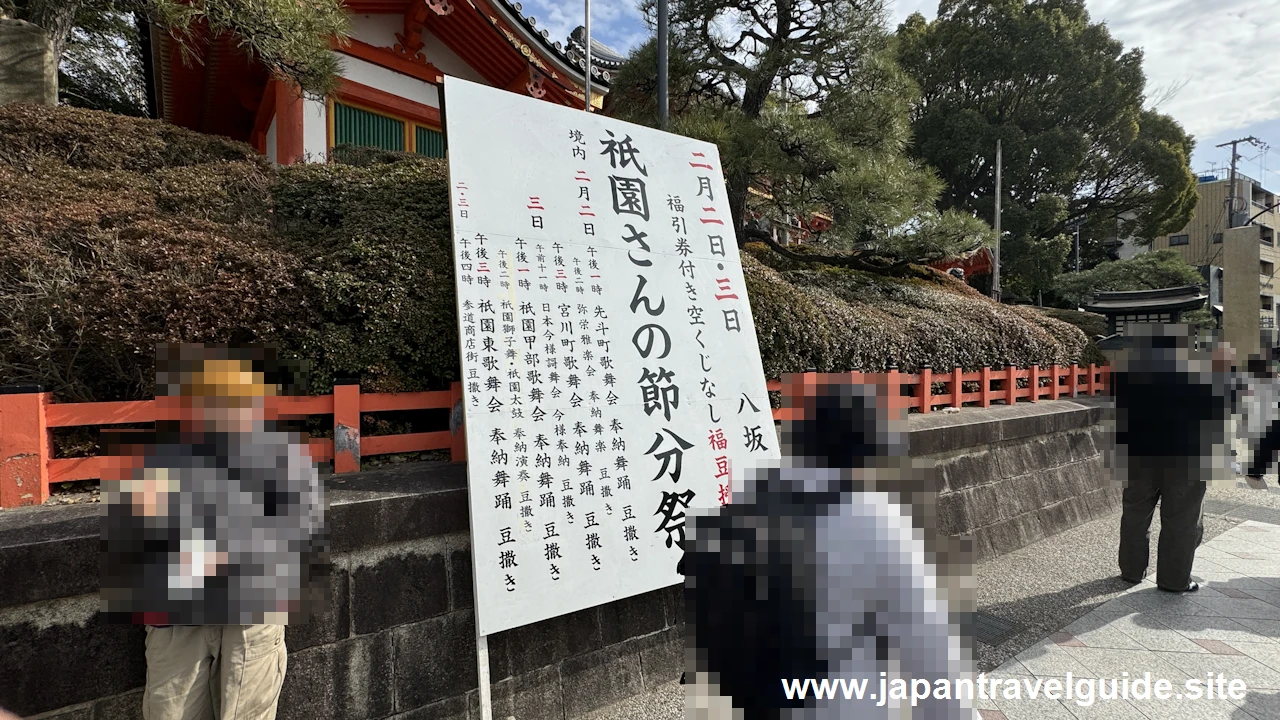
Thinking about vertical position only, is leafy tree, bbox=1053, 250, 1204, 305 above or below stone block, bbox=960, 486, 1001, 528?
above

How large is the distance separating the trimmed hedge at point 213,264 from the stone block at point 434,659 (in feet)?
4.08

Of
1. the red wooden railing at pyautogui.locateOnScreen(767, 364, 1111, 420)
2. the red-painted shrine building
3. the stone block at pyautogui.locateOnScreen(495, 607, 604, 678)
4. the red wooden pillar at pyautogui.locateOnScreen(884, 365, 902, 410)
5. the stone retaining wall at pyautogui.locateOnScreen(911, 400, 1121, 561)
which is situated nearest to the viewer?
the red wooden pillar at pyautogui.locateOnScreen(884, 365, 902, 410)

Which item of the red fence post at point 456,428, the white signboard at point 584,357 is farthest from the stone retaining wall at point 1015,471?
the red fence post at point 456,428

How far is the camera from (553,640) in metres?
2.81

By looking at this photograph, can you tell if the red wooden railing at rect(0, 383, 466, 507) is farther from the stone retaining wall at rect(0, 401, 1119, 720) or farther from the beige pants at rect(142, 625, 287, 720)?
the beige pants at rect(142, 625, 287, 720)

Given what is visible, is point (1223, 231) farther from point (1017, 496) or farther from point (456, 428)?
point (456, 428)

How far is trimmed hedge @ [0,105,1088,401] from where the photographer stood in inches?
103

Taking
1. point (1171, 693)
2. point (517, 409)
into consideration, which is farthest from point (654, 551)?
point (1171, 693)

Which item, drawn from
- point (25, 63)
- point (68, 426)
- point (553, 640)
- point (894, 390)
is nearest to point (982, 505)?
point (553, 640)

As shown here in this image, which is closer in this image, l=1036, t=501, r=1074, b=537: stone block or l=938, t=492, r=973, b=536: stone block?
l=938, t=492, r=973, b=536: stone block

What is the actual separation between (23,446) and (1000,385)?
8.63 metres

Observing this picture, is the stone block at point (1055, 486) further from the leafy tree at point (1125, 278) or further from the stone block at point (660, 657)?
the leafy tree at point (1125, 278)

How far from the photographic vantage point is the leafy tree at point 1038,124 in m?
20.0

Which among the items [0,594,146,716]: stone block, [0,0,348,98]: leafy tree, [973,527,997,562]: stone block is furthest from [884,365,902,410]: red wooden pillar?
[0,0,348,98]: leafy tree
